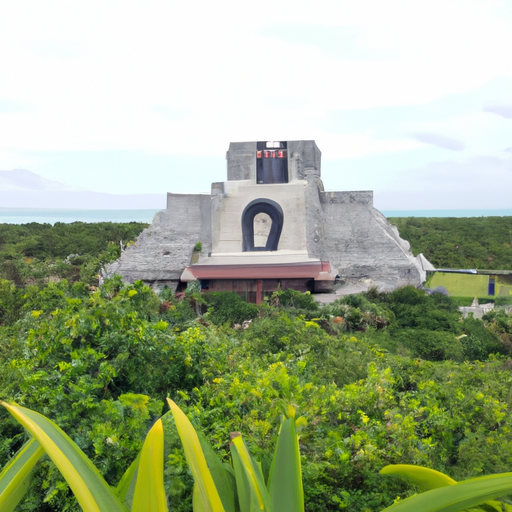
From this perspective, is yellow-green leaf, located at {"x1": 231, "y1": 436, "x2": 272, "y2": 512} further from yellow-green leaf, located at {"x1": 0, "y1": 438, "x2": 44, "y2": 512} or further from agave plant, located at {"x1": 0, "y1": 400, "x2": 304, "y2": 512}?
yellow-green leaf, located at {"x1": 0, "y1": 438, "x2": 44, "y2": 512}

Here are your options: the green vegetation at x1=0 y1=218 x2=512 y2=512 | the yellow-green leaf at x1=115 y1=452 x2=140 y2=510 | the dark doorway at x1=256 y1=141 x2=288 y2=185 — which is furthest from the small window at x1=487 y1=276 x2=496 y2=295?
the yellow-green leaf at x1=115 y1=452 x2=140 y2=510

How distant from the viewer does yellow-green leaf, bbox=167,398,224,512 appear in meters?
1.82

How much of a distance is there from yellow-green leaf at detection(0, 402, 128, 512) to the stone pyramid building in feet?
40.9

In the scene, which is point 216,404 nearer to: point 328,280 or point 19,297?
point 19,297

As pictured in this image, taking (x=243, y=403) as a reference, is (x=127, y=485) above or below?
above

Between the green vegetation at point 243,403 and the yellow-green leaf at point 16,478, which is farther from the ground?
the yellow-green leaf at point 16,478

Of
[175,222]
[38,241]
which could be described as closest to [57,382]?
[175,222]

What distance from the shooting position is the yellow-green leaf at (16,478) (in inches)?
78.3

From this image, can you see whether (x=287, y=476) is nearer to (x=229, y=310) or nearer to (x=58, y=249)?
(x=229, y=310)

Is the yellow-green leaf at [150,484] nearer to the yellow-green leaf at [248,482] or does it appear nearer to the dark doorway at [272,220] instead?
the yellow-green leaf at [248,482]

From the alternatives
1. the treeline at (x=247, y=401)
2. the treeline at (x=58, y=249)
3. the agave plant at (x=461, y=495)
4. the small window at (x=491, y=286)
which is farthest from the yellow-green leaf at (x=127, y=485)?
the small window at (x=491, y=286)

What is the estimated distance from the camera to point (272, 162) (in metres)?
18.5

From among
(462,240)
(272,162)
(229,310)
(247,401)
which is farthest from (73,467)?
(462,240)

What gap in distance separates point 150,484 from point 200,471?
18 centimetres
